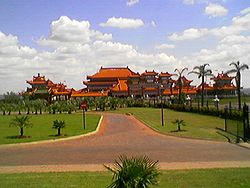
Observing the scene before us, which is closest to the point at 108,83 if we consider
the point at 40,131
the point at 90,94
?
the point at 90,94

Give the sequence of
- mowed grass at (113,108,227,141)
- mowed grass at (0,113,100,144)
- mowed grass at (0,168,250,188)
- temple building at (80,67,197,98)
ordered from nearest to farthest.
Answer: mowed grass at (0,168,250,188)
mowed grass at (0,113,100,144)
mowed grass at (113,108,227,141)
temple building at (80,67,197,98)

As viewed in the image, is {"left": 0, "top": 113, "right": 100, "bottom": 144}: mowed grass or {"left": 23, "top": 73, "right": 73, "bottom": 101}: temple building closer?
{"left": 0, "top": 113, "right": 100, "bottom": 144}: mowed grass

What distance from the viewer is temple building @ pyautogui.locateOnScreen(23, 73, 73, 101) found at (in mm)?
105625

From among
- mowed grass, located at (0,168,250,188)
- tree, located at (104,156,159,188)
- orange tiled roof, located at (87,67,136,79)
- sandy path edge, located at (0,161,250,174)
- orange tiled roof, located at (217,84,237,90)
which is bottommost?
sandy path edge, located at (0,161,250,174)

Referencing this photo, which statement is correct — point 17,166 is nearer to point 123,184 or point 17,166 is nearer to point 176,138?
point 123,184

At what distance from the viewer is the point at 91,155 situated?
63.3ft

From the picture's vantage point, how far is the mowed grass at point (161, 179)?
11.5 m

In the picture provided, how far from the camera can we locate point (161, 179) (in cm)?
1243

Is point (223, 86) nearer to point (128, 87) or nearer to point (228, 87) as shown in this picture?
point (228, 87)

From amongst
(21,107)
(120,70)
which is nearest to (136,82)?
(120,70)

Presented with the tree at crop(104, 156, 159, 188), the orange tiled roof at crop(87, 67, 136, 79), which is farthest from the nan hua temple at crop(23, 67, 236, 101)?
the tree at crop(104, 156, 159, 188)

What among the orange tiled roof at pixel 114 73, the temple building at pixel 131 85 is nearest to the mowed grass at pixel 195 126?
the temple building at pixel 131 85

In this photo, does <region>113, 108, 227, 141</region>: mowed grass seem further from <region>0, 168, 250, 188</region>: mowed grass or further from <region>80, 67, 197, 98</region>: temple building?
<region>80, 67, 197, 98</region>: temple building

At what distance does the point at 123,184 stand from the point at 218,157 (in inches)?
418
